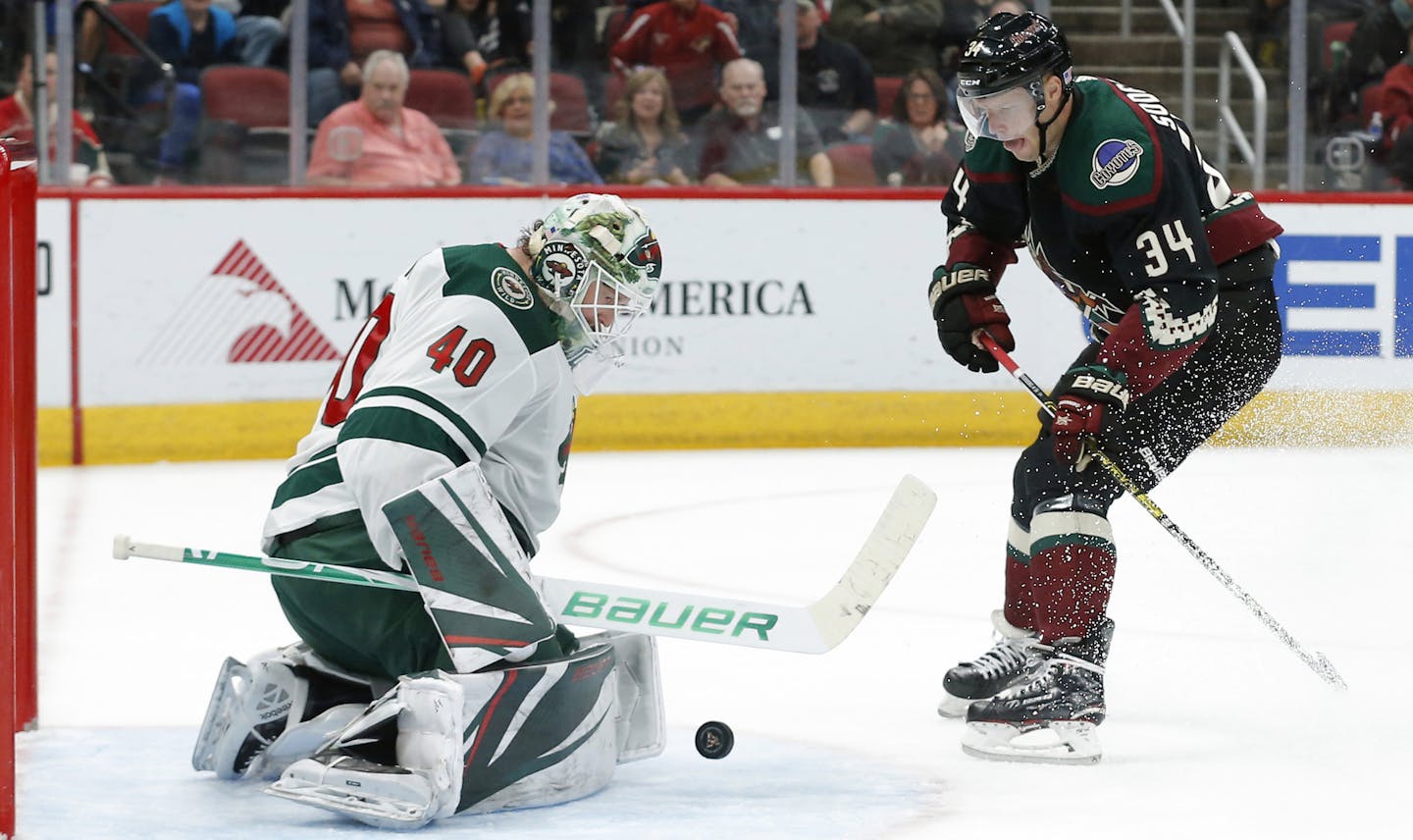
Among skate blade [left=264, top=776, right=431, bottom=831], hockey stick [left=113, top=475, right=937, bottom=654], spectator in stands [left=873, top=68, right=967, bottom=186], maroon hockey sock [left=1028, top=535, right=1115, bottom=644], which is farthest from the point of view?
spectator in stands [left=873, top=68, right=967, bottom=186]

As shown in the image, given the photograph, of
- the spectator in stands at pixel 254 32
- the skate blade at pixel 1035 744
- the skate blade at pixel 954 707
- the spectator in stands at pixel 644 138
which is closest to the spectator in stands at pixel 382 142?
the spectator in stands at pixel 254 32

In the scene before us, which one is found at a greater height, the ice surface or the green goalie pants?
the green goalie pants

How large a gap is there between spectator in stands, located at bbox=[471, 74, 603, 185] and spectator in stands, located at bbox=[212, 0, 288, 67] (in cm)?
73

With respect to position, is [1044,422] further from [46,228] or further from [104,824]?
[46,228]

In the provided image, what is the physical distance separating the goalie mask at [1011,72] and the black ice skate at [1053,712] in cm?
81

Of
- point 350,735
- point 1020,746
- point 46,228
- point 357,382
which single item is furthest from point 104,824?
point 46,228

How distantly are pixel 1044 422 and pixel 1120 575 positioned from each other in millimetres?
1445

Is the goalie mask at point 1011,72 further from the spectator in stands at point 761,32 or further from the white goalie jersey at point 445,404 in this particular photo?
the spectator in stands at point 761,32

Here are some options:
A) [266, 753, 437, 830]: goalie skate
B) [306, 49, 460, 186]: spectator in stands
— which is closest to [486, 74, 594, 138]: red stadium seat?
[306, 49, 460, 186]: spectator in stands

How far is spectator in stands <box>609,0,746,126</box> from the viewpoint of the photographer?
6797mm

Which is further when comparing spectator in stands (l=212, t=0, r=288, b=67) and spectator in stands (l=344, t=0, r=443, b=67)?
spectator in stands (l=344, t=0, r=443, b=67)

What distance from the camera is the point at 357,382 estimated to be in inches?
106

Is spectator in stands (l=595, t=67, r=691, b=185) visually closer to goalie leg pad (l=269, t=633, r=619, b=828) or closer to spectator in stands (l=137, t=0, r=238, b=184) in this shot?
spectator in stands (l=137, t=0, r=238, b=184)

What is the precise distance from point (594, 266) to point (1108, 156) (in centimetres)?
85
